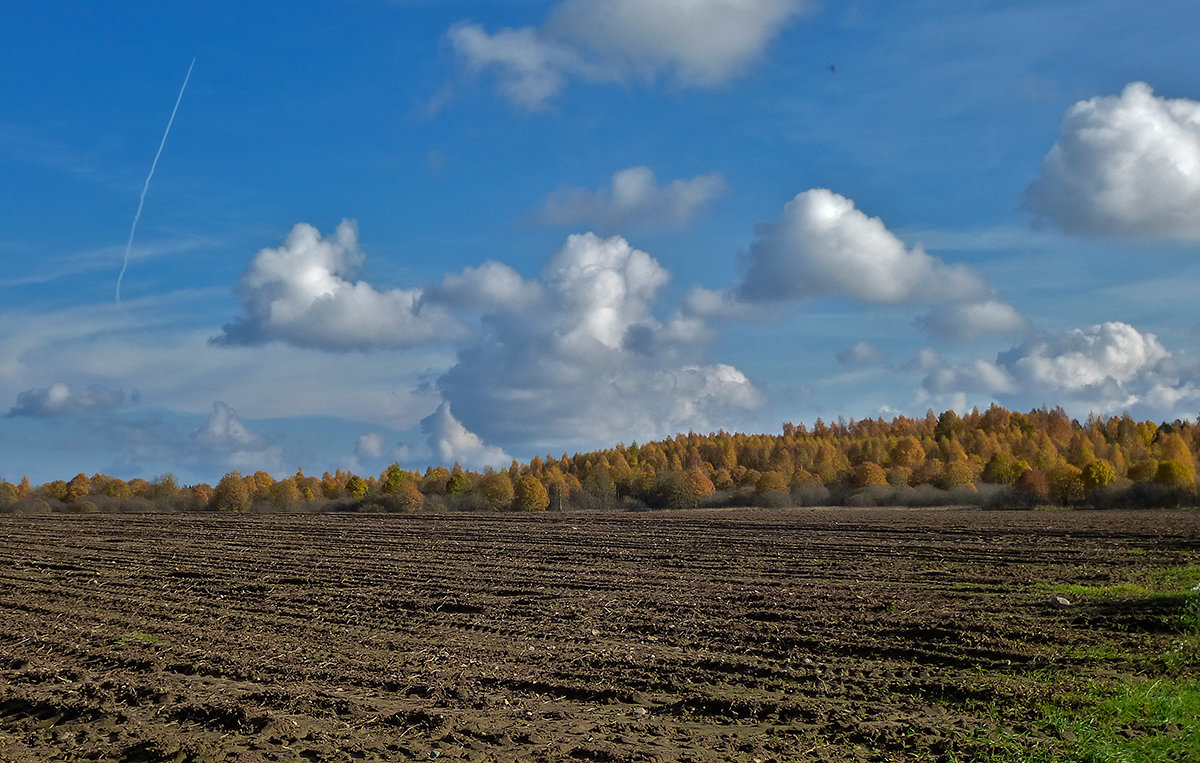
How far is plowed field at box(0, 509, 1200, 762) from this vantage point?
9.05 meters

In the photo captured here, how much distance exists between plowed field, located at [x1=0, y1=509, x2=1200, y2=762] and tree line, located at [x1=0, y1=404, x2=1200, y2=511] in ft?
199

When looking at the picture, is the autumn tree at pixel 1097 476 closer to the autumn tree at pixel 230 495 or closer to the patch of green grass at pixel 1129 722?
the autumn tree at pixel 230 495

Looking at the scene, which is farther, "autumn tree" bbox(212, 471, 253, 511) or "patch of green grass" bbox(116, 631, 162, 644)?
"autumn tree" bbox(212, 471, 253, 511)

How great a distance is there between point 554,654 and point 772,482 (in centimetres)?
8841

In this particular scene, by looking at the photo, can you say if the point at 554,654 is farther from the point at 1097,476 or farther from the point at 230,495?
the point at 1097,476

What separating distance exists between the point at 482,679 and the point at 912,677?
515 centimetres

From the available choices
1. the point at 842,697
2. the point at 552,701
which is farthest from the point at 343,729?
the point at 842,697

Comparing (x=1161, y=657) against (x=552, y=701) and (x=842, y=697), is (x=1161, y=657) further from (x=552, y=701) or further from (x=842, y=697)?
(x=552, y=701)

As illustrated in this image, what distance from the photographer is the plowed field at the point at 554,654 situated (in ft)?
29.7

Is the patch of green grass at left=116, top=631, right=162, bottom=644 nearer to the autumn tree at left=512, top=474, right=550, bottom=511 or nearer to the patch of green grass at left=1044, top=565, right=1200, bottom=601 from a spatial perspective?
the patch of green grass at left=1044, top=565, right=1200, bottom=601

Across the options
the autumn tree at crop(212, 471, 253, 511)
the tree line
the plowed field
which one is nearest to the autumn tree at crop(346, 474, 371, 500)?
the tree line

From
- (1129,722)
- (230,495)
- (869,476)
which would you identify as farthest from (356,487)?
(1129,722)

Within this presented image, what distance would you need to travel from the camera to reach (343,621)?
16.5 m

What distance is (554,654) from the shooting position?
42.7 ft
